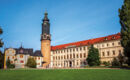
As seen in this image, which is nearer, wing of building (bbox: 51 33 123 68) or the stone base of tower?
wing of building (bbox: 51 33 123 68)

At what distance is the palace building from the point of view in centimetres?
5414

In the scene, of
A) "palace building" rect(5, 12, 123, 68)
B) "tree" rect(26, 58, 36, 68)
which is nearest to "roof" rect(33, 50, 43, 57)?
"palace building" rect(5, 12, 123, 68)

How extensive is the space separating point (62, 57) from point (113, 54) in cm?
2823

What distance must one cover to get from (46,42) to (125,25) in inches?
2009

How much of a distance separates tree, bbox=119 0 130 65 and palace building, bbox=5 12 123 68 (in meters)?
23.4

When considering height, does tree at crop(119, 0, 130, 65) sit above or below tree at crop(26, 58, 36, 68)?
above

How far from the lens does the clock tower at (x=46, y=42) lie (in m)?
72.8

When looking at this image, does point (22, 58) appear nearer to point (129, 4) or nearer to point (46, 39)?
point (46, 39)

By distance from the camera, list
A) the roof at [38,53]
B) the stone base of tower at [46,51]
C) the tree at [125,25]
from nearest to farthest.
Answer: the tree at [125,25] < the roof at [38,53] < the stone base of tower at [46,51]

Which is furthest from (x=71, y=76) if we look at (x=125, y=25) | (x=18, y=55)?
(x=18, y=55)

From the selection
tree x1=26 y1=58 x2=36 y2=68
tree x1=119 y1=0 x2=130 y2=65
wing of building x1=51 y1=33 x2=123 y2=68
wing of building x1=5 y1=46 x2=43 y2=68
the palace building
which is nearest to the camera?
tree x1=119 y1=0 x2=130 y2=65

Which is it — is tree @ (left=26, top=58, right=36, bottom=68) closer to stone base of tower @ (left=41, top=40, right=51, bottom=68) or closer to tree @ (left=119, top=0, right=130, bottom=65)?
stone base of tower @ (left=41, top=40, right=51, bottom=68)

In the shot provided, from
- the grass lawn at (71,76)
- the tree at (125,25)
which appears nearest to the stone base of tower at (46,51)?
the tree at (125,25)

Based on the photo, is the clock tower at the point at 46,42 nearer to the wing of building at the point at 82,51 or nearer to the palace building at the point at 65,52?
the palace building at the point at 65,52
